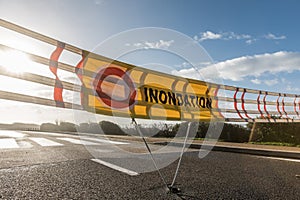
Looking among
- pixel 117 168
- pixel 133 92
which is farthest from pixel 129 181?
pixel 133 92

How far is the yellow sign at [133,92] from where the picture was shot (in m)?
4.23

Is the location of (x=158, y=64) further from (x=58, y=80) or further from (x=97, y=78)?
(x=58, y=80)

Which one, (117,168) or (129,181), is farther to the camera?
(117,168)

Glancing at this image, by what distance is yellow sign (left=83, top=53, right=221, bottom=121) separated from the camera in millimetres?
4230

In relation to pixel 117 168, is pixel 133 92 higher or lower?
higher

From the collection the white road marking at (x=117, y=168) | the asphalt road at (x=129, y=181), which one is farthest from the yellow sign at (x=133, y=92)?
the asphalt road at (x=129, y=181)

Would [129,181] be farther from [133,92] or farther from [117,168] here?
[133,92]

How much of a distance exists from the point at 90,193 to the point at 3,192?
0.85m

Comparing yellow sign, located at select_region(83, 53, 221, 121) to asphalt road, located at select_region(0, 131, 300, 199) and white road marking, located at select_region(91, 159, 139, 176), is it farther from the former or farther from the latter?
asphalt road, located at select_region(0, 131, 300, 199)

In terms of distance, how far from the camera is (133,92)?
15.2 ft

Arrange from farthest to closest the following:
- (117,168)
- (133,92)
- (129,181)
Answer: (133,92)
(117,168)
(129,181)

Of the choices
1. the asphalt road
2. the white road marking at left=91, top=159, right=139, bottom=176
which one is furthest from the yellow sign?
the asphalt road

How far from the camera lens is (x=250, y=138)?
15750 mm

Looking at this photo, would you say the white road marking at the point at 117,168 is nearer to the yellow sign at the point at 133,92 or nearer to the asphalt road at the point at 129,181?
the asphalt road at the point at 129,181
